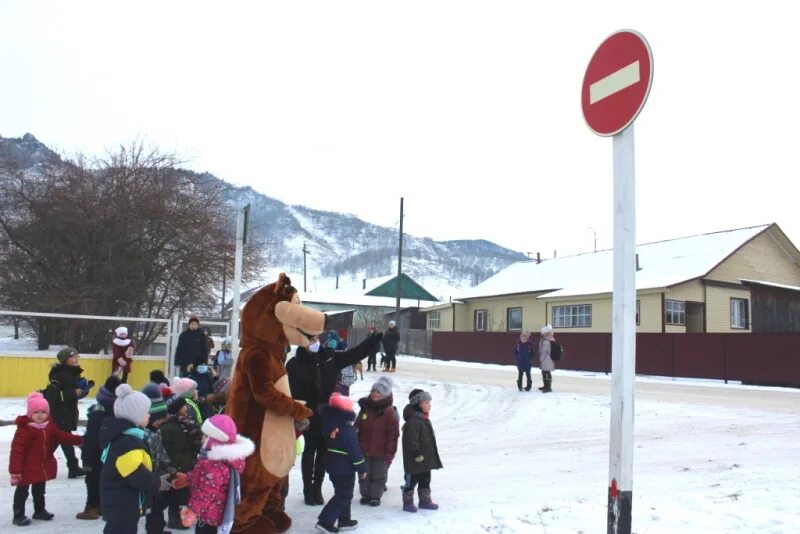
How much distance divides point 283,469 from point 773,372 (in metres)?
20.5

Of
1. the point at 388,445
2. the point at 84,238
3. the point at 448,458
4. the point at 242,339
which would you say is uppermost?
the point at 84,238

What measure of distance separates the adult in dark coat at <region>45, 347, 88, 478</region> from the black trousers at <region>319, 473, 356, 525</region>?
3.72 m

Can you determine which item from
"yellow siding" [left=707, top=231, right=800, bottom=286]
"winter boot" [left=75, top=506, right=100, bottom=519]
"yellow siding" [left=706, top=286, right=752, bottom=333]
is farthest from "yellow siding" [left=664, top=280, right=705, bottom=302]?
"winter boot" [left=75, top=506, right=100, bottom=519]

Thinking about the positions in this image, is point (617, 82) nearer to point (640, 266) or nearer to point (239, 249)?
point (239, 249)

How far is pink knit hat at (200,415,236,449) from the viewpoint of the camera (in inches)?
182

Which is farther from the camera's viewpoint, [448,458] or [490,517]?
[448,458]

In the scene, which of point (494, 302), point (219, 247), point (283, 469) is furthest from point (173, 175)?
point (494, 302)

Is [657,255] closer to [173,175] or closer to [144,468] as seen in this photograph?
[173,175]

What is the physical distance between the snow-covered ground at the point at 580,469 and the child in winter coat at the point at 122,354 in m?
2.03

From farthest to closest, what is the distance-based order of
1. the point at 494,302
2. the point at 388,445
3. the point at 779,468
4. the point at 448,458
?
the point at 494,302 < the point at 448,458 < the point at 779,468 < the point at 388,445

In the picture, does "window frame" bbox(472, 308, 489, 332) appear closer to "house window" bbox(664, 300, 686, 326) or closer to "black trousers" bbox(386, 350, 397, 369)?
"house window" bbox(664, 300, 686, 326)

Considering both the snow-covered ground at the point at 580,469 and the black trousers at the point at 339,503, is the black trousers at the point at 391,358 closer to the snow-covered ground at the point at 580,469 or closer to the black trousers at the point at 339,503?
the snow-covered ground at the point at 580,469

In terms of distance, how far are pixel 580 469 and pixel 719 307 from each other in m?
24.3

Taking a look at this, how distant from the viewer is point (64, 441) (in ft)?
22.1
